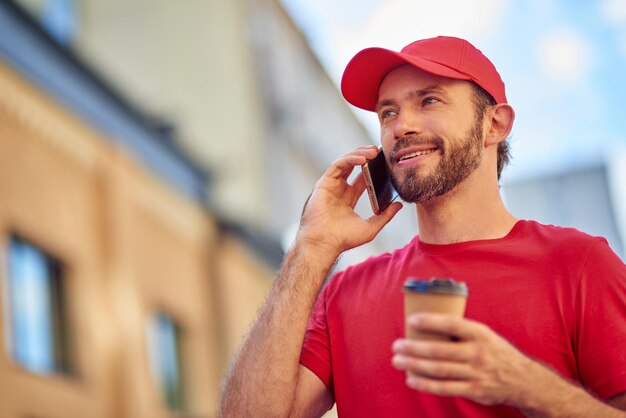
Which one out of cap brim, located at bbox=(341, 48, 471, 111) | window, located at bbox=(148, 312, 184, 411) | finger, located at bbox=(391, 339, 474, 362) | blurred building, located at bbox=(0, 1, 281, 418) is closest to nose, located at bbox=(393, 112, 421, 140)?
cap brim, located at bbox=(341, 48, 471, 111)

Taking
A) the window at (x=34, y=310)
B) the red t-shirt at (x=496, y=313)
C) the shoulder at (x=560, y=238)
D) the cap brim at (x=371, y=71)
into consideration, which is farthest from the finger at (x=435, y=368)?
the window at (x=34, y=310)

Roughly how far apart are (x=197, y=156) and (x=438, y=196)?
17795 mm

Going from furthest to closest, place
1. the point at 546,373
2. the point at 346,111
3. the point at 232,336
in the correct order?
the point at 346,111, the point at 232,336, the point at 546,373

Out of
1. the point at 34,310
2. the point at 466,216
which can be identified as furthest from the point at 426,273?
the point at 34,310

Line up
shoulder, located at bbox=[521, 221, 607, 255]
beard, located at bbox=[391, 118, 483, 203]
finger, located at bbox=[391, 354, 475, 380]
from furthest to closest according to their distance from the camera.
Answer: beard, located at bbox=[391, 118, 483, 203] < shoulder, located at bbox=[521, 221, 607, 255] < finger, located at bbox=[391, 354, 475, 380]

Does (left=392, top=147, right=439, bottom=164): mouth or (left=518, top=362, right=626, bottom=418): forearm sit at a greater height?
(left=392, top=147, right=439, bottom=164): mouth

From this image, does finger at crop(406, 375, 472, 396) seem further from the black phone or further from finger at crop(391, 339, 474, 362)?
the black phone

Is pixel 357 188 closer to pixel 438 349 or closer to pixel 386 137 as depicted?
pixel 386 137

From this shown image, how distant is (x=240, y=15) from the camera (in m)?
25.7

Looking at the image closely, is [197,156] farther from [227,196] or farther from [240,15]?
[240,15]

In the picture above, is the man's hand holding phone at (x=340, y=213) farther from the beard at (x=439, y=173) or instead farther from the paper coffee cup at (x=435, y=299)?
the paper coffee cup at (x=435, y=299)

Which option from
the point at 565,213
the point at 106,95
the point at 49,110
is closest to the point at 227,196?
the point at 106,95

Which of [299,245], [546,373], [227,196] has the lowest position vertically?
[546,373]

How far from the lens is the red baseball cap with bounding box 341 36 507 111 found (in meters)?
3.13
